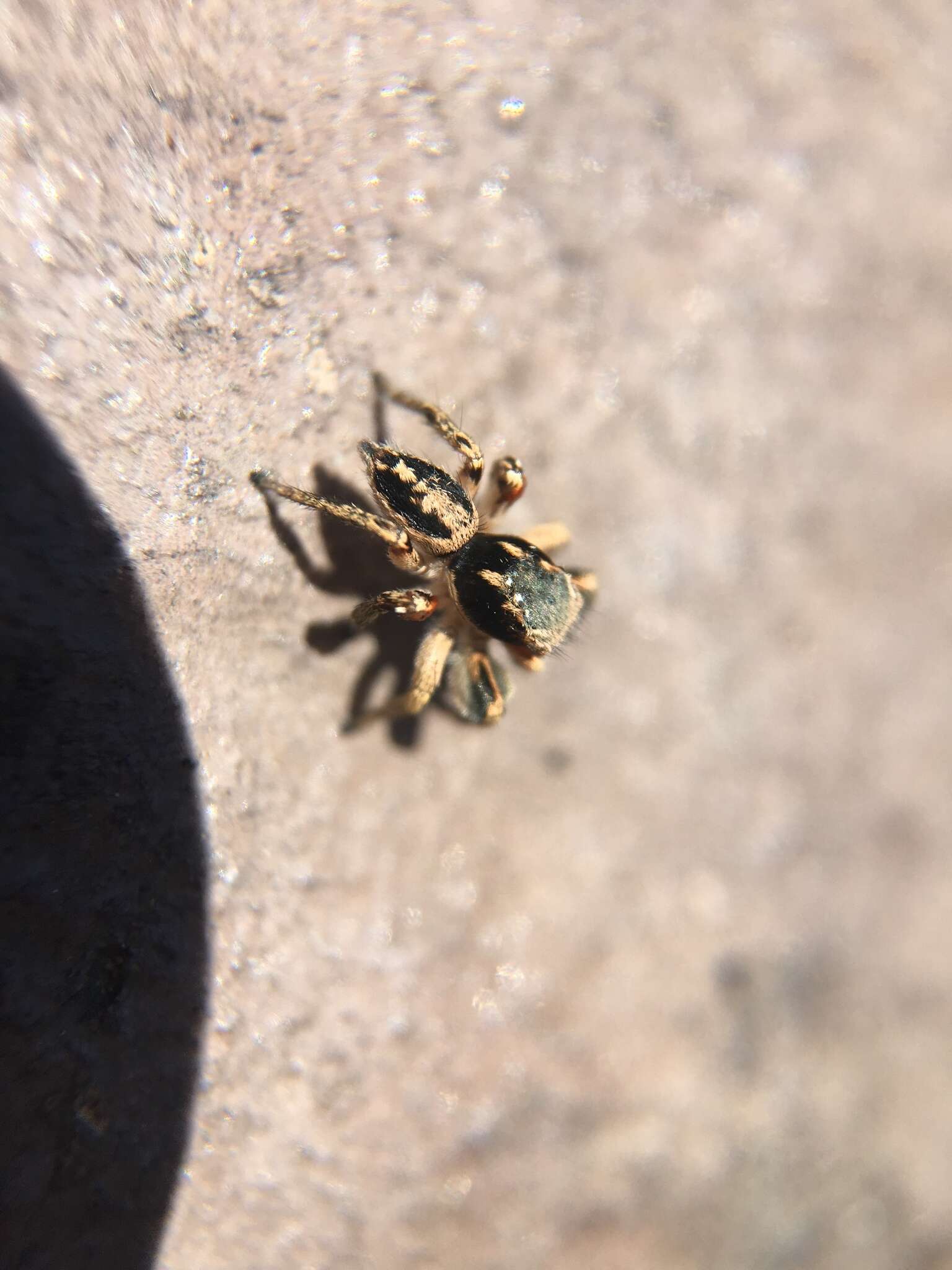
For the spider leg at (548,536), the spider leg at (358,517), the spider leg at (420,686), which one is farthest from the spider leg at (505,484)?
the spider leg at (420,686)

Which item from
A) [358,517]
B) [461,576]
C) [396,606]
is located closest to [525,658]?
[461,576]

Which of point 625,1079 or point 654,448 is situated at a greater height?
point 654,448

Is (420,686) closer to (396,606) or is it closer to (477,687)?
(477,687)

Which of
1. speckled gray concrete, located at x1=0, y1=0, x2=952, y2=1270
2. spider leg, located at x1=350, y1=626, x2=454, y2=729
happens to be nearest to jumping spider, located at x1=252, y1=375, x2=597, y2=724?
spider leg, located at x1=350, y1=626, x2=454, y2=729

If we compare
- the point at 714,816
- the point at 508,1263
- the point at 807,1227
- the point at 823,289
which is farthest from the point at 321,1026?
the point at 823,289

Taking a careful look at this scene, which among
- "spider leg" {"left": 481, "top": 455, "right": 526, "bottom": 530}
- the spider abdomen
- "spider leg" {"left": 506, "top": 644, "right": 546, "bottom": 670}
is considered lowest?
"spider leg" {"left": 506, "top": 644, "right": 546, "bottom": 670}

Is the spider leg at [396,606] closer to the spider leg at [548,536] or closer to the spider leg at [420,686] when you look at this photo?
the spider leg at [420,686]

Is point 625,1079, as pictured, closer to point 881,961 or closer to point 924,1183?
point 881,961

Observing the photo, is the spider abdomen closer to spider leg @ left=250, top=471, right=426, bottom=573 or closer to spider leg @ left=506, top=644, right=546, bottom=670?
spider leg @ left=506, top=644, right=546, bottom=670
